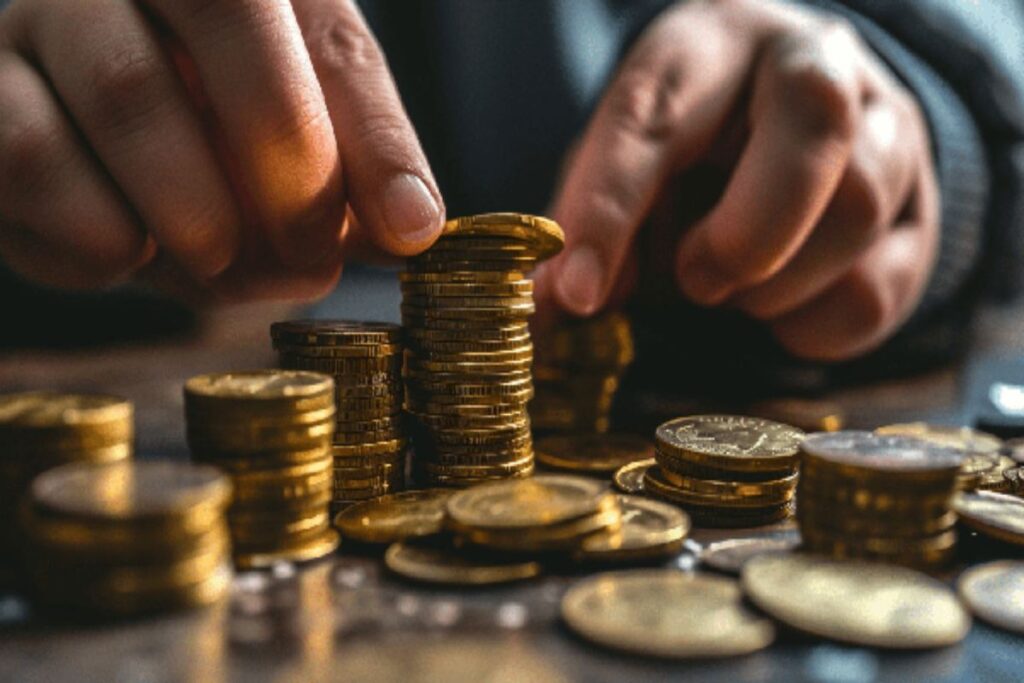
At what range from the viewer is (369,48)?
1.15 metres

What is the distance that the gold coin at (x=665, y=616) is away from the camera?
638 millimetres

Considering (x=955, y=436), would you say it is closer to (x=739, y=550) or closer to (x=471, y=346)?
(x=739, y=550)

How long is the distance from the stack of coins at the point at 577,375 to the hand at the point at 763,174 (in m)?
0.08

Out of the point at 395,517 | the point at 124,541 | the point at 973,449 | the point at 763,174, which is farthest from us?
the point at 763,174

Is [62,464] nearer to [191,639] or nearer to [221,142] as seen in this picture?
[191,639]

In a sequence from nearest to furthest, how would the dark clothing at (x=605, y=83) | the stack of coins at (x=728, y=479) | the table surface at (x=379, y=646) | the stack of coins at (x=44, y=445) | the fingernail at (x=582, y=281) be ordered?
the table surface at (x=379, y=646) → the stack of coins at (x=44, y=445) → the stack of coins at (x=728, y=479) → the fingernail at (x=582, y=281) → the dark clothing at (x=605, y=83)

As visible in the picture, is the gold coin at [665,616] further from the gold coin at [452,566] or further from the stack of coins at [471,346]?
the stack of coins at [471,346]

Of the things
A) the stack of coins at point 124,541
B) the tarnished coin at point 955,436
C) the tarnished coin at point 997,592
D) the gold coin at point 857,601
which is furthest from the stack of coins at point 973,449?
the stack of coins at point 124,541

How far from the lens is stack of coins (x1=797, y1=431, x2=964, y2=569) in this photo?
30.7 inches

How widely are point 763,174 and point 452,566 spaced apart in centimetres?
80

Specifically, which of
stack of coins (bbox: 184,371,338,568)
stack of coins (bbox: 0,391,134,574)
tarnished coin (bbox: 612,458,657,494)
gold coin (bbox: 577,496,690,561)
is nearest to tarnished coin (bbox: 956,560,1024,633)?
gold coin (bbox: 577,496,690,561)

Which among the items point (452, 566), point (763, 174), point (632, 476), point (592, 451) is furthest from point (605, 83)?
point (452, 566)

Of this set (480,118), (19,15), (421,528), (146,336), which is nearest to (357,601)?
(421,528)

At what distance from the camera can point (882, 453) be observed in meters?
0.83
